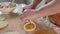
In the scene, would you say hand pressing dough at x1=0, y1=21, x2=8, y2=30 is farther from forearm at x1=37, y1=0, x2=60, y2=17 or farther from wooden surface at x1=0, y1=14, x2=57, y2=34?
forearm at x1=37, y1=0, x2=60, y2=17

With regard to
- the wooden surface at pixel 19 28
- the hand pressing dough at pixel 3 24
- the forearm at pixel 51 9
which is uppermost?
the forearm at pixel 51 9

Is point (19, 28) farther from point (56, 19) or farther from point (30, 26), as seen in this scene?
point (56, 19)

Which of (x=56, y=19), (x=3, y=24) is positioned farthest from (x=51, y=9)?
(x=3, y=24)

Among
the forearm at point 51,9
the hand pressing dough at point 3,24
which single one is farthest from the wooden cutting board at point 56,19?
the hand pressing dough at point 3,24

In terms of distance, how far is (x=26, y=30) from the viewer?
0.87 m

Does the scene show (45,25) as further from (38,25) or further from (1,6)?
(1,6)

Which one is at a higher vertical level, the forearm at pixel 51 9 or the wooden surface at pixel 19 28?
the forearm at pixel 51 9

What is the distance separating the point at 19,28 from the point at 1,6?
0.35m

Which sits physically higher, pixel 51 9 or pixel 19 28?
pixel 51 9

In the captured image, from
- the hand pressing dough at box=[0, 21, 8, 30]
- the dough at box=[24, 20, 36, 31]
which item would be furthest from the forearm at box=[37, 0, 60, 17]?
the hand pressing dough at box=[0, 21, 8, 30]

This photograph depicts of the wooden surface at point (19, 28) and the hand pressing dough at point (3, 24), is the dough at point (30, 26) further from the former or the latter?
the hand pressing dough at point (3, 24)

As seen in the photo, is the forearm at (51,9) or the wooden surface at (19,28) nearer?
the forearm at (51,9)

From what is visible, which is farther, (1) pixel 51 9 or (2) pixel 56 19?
(2) pixel 56 19

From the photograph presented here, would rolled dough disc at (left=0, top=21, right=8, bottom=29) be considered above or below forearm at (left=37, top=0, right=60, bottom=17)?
below
